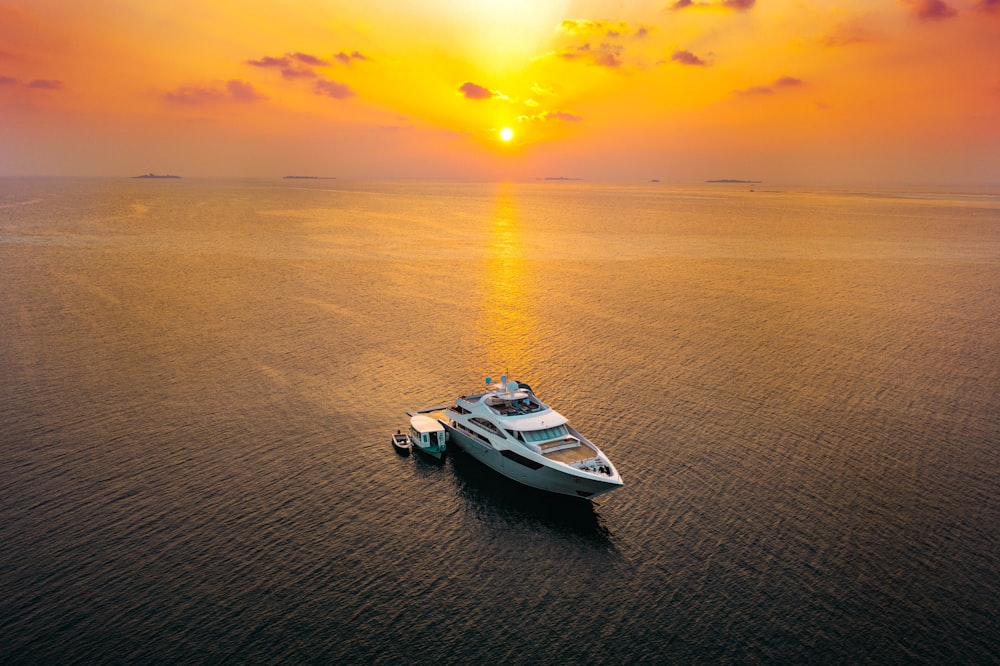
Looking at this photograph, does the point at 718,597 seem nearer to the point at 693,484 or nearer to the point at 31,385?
the point at 693,484

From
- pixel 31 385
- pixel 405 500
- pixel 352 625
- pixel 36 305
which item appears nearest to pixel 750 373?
pixel 405 500

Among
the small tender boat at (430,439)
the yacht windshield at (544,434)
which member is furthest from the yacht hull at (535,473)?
the small tender boat at (430,439)

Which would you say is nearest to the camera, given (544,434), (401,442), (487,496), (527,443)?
(487,496)

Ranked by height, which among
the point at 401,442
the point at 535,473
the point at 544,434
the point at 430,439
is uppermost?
the point at 544,434

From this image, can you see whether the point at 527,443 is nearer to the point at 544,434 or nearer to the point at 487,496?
the point at 544,434

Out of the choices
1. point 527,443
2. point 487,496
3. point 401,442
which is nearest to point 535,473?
point 527,443

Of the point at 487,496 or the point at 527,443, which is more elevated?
the point at 527,443

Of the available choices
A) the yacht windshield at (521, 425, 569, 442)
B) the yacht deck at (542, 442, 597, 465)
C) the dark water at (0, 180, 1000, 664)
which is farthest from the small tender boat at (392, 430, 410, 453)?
the yacht deck at (542, 442, 597, 465)
